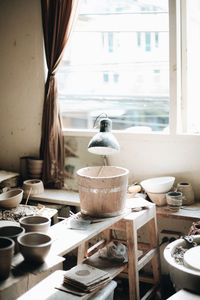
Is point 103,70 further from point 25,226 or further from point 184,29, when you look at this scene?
point 25,226

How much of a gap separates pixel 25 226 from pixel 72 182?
1829mm

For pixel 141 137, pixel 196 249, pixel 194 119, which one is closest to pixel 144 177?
pixel 141 137

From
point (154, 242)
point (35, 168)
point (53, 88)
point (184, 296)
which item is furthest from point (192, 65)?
point (184, 296)

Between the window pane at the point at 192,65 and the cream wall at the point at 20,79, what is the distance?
5.13 feet

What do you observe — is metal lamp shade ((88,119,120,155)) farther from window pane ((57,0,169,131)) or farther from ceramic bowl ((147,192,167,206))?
window pane ((57,0,169,131))

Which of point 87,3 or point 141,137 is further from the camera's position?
point 87,3

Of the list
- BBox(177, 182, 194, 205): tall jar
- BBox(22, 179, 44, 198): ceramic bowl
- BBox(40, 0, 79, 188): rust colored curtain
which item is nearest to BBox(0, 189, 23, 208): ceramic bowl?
BBox(22, 179, 44, 198): ceramic bowl

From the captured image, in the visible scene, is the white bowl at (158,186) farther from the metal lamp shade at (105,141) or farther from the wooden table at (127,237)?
the metal lamp shade at (105,141)

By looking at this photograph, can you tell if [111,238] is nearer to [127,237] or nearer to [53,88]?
[127,237]

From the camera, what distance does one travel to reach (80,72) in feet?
16.0

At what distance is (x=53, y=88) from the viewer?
4.40 meters

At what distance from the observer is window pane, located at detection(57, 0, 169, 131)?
4.49 meters

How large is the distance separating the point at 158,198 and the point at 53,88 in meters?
1.61

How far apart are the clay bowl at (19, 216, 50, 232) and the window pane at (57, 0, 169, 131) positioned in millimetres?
2054
